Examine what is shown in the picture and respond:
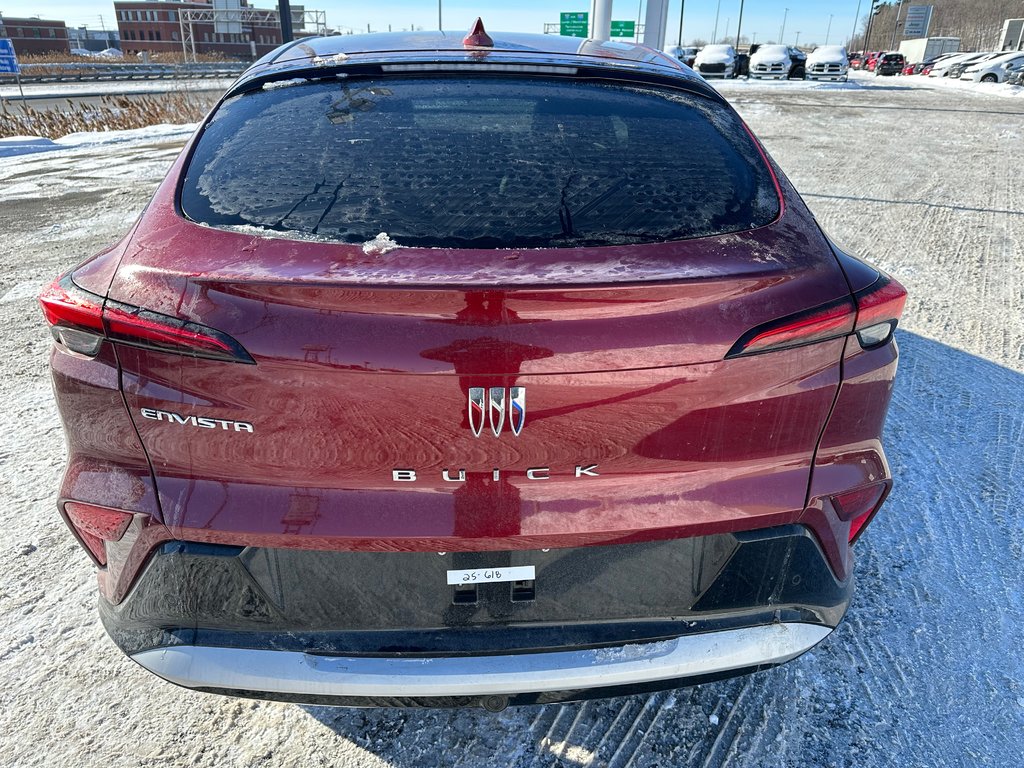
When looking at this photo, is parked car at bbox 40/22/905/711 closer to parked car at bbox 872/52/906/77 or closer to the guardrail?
the guardrail

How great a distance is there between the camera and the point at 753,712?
205cm

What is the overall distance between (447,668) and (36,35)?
340 feet

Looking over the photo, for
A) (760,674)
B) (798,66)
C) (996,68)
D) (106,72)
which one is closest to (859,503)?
(760,674)

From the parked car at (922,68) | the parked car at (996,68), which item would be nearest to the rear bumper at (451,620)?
the parked car at (996,68)

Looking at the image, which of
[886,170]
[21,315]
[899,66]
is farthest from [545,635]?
[899,66]

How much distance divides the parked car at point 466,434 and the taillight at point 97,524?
1 centimetres

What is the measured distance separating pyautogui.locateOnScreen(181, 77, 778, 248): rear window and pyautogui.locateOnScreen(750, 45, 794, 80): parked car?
33.5m

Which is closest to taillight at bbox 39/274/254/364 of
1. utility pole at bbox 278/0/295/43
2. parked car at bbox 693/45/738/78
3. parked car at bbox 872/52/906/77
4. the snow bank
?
the snow bank

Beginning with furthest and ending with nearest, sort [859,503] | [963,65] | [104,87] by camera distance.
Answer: [963,65], [104,87], [859,503]

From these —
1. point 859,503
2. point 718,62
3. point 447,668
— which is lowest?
point 447,668

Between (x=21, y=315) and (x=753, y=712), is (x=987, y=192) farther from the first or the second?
(x=21, y=315)

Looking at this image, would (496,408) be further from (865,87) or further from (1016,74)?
(1016,74)

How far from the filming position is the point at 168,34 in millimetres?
81062

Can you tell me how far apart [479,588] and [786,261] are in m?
1.01
